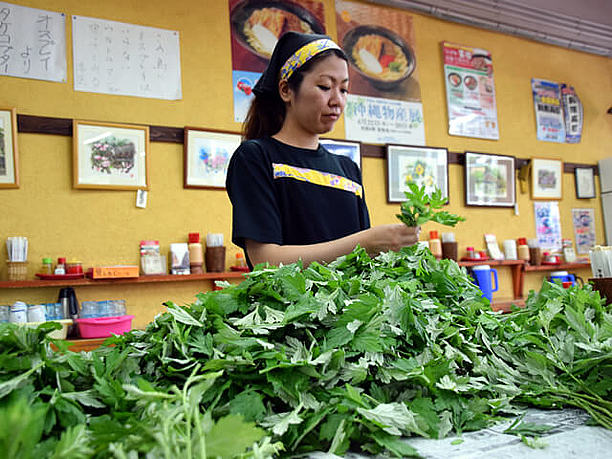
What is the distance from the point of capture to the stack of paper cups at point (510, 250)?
407 centimetres

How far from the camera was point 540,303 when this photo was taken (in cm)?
97

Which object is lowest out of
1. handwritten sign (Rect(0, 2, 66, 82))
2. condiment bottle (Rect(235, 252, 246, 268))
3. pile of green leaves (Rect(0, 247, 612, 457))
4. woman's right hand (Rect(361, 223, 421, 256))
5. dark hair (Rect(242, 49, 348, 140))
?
pile of green leaves (Rect(0, 247, 612, 457))

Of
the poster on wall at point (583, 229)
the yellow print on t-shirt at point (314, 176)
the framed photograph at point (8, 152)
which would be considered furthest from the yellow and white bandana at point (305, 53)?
the poster on wall at point (583, 229)

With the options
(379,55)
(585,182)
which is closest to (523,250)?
(585,182)

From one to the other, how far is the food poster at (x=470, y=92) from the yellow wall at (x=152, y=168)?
0.08 meters

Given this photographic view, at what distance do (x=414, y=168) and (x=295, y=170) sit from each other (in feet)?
8.59

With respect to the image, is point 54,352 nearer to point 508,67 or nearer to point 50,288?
point 50,288

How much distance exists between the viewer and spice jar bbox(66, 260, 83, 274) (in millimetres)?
2537

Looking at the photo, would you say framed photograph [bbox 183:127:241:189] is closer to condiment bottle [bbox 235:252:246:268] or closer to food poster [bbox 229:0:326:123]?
food poster [bbox 229:0:326:123]

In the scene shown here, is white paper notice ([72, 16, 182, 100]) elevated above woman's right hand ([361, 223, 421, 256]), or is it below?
above

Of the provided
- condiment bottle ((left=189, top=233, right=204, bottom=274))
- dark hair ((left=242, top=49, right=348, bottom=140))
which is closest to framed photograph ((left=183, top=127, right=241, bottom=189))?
condiment bottle ((left=189, top=233, right=204, bottom=274))

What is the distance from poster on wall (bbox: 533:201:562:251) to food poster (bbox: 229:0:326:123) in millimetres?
2733

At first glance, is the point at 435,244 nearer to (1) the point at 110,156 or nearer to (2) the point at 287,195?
(1) the point at 110,156

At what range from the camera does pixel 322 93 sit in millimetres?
1302
